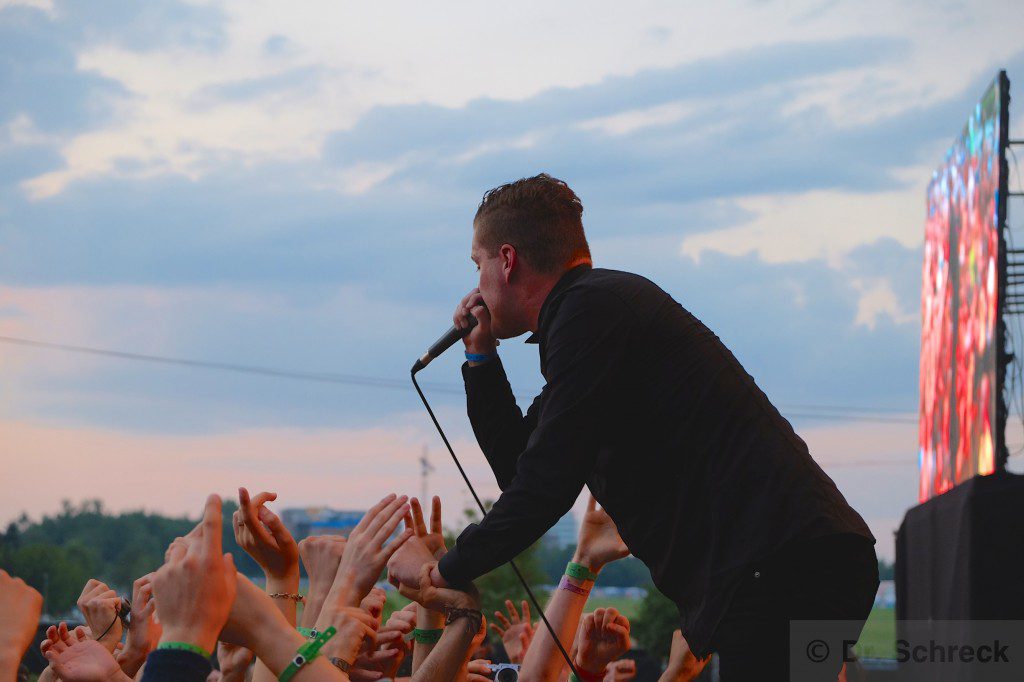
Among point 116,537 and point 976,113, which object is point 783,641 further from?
point 116,537

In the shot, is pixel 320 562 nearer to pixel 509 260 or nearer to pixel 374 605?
pixel 374 605

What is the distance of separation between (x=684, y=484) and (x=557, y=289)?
0.58m

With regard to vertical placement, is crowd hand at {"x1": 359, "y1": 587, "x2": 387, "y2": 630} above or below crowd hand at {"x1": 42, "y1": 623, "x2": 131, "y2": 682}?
above

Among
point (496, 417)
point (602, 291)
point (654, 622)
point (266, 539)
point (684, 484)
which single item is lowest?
point (654, 622)

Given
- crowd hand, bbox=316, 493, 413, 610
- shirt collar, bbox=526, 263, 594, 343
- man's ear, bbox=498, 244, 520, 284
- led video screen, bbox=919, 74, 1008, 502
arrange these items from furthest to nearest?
led video screen, bbox=919, 74, 1008, 502 → man's ear, bbox=498, 244, 520, 284 → shirt collar, bbox=526, 263, 594, 343 → crowd hand, bbox=316, 493, 413, 610

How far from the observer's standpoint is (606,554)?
131 inches

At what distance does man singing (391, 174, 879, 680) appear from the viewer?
7.60 ft

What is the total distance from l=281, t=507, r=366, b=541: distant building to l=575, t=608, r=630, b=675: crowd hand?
45.8 m

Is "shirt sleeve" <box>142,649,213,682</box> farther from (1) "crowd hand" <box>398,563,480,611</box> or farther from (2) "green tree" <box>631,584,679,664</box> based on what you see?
(2) "green tree" <box>631,584,679,664</box>

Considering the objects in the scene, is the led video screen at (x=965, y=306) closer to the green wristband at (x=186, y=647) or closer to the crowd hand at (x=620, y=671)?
the crowd hand at (x=620, y=671)

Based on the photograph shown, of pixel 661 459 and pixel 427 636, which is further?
pixel 427 636

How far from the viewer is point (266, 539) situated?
9.41ft

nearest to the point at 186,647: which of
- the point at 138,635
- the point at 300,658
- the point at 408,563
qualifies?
Result: the point at 300,658

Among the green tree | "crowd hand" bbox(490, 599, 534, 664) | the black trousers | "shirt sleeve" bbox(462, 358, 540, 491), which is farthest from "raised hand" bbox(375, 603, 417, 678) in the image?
the green tree
